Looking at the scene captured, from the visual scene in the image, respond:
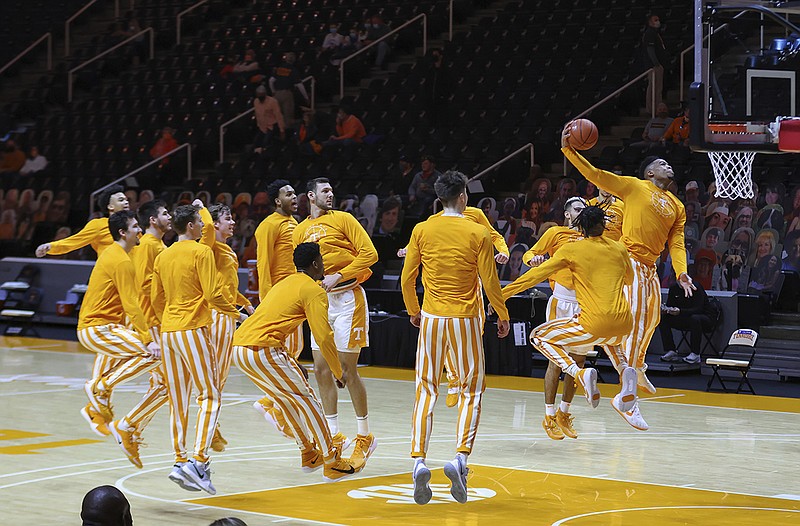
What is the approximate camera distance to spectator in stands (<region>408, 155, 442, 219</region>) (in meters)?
17.4

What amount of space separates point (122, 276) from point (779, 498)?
4.61 m

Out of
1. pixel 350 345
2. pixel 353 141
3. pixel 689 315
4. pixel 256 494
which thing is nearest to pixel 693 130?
pixel 350 345

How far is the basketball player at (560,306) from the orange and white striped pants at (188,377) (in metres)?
2.93

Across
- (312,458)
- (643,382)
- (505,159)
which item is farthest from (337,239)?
(505,159)

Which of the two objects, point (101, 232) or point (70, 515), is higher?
point (101, 232)

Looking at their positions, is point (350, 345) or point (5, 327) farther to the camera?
point (5, 327)

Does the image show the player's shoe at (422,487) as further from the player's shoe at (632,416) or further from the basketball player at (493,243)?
the player's shoe at (632,416)

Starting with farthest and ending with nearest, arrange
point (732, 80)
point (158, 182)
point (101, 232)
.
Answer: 1. point (158, 182)
2. point (732, 80)
3. point (101, 232)

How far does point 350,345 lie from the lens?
866 cm

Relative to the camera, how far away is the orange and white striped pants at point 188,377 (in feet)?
24.0

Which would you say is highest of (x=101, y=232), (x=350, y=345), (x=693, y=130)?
(x=693, y=130)

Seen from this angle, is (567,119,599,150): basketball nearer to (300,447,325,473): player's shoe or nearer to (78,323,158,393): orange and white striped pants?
(300,447,325,473): player's shoe

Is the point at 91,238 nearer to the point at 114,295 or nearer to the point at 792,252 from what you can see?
the point at 114,295

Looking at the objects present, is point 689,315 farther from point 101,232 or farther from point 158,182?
point 158,182
